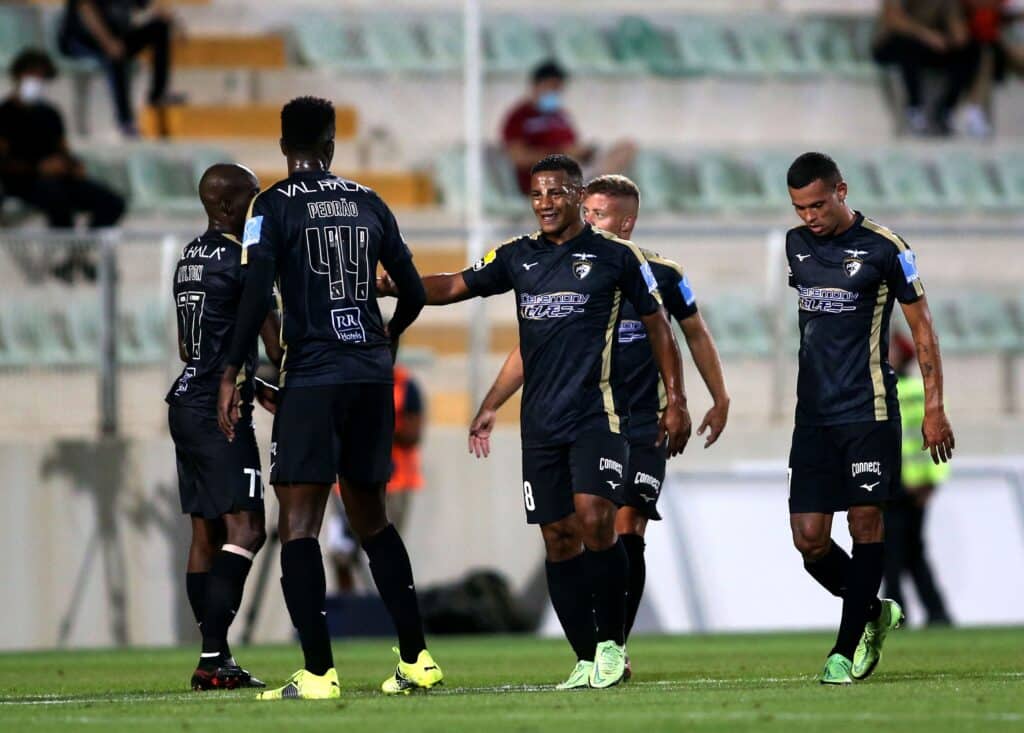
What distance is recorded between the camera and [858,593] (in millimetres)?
8766

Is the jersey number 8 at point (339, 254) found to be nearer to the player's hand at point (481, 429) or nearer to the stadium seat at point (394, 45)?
the player's hand at point (481, 429)

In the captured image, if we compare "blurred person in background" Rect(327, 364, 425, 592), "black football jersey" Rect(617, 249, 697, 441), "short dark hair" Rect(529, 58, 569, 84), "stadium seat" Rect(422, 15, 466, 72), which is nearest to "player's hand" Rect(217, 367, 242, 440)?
"black football jersey" Rect(617, 249, 697, 441)

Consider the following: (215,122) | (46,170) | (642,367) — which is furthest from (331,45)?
(642,367)

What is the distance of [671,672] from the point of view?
1012 cm

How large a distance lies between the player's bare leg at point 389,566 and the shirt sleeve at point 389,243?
0.88 m

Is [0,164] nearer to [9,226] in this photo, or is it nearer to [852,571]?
[9,226]

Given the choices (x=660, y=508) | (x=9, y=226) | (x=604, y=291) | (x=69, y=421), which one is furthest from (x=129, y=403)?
(x=604, y=291)

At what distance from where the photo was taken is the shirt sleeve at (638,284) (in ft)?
28.8

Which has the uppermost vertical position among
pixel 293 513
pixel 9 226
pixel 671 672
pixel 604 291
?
pixel 9 226

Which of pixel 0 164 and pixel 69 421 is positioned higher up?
pixel 0 164

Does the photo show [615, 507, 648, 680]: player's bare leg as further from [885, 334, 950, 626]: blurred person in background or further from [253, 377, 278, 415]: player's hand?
[885, 334, 950, 626]: blurred person in background

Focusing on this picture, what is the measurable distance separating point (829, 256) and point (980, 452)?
25.7 feet

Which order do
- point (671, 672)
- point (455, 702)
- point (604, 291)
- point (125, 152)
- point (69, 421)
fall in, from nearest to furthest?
point (455, 702) → point (604, 291) → point (671, 672) → point (69, 421) → point (125, 152)

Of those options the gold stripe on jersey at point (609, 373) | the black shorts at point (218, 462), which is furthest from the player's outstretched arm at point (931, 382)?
the black shorts at point (218, 462)
